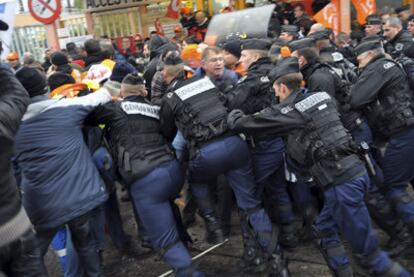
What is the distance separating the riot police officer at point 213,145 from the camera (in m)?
3.92

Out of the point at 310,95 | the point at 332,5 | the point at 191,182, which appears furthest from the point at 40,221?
the point at 332,5

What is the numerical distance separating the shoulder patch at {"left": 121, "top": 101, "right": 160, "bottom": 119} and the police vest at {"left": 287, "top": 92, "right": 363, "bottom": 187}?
1.24 m

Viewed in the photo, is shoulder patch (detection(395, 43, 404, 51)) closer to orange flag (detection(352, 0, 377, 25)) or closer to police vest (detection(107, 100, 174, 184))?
police vest (detection(107, 100, 174, 184))

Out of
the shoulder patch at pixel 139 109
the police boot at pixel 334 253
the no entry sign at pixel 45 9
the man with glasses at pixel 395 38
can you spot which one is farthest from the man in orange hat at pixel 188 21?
the police boot at pixel 334 253

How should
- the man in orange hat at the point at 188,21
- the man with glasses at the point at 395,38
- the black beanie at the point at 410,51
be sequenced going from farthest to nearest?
the man in orange hat at the point at 188,21
the man with glasses at the point at 395,38
the black beanie at the point at 410,51

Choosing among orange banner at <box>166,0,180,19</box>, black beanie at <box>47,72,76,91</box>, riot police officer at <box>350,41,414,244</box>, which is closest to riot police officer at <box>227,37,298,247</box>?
riot police officer at <box>350,41,414,244</box>

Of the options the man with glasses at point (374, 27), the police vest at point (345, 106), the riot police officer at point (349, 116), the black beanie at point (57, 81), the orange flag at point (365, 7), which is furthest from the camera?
the orange flag at point (365, 7)

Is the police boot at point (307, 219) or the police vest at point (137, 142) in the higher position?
the police vest at point (137, 142)

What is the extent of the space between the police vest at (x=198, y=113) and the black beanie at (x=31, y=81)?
3.51ft

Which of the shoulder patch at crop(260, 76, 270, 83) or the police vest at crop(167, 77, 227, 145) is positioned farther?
the shoulder patch at crop(260, 76, 270, 83)

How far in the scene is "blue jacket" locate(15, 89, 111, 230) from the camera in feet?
11.3

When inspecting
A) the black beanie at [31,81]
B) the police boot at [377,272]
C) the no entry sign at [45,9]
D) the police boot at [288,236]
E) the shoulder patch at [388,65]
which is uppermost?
the no entry sign at [45,9]

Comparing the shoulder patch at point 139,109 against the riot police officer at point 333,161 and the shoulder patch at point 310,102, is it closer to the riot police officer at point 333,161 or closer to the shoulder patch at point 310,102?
the riot police officer at point 333,161

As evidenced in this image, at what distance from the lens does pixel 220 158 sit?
3.93 metres
